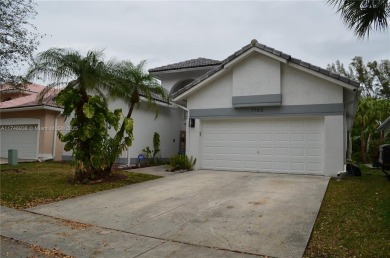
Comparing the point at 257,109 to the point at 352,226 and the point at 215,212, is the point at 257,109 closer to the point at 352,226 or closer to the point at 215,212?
the point at 215,212

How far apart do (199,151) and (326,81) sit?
603 centimetres

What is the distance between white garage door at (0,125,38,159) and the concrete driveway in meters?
11.4

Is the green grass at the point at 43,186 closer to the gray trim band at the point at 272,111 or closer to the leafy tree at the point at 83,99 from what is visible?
the leafy tree at the point at 83,99

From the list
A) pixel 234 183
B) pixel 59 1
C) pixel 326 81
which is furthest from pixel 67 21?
pixel 326 81

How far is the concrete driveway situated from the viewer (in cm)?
497

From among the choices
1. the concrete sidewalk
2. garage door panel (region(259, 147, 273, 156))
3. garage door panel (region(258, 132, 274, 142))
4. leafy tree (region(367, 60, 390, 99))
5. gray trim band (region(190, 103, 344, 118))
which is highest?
leafy tree (region(367, 60, 390, 99))

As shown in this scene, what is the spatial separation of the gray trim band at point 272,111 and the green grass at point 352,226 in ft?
13.2


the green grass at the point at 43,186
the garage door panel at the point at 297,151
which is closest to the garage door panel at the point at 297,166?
the garage door panel at the point at 297,151

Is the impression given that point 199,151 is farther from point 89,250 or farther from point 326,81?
point 89,250

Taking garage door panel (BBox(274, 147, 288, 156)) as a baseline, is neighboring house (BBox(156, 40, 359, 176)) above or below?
above

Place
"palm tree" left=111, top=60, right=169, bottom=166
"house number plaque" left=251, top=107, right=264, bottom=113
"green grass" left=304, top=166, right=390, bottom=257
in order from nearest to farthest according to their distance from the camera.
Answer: "green grass" left=304, top=166, right=390, bottom=257 < "palm tree" left=111, top=60, right=169, bottom=166 < "house number plaque" left=251, top=107, right=264, bottom=113

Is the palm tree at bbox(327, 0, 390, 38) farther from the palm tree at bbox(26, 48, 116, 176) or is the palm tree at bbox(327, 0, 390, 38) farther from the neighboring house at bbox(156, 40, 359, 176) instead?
the palm tree at bbox(26, 48, 116, 176)

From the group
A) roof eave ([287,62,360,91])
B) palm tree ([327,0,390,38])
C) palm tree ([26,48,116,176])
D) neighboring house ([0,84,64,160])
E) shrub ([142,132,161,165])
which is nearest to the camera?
palm tree ([327,0,390,38])

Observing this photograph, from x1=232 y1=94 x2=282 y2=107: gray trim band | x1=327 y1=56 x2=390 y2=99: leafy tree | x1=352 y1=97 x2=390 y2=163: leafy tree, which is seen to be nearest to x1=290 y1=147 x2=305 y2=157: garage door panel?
x1=232 y1=94 x2=282 y2=107: gray trim band
